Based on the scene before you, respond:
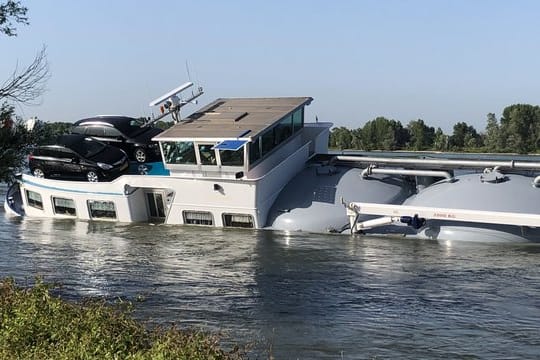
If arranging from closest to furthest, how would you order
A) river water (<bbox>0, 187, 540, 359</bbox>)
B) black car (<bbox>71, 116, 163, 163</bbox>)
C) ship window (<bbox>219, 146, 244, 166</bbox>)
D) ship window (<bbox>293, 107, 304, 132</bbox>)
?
river water (<bbox>0, 187, 540, 359</bbox>) → ship window (<bbox>219, 146, 244, 166</bbox>) → ship window (<bbox>293, 107, 304, 132</bbox>) → black car (<bbox>71, 116, 163, 163</bbox>)

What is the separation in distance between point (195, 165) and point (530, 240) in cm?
1308

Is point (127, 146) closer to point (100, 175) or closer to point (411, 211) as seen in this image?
point (100, 175)

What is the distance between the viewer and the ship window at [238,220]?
26.8 meters

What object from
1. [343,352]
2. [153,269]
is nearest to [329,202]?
[153,269]

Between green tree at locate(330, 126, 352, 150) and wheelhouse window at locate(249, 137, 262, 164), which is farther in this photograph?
green tree at locate(330, 126, 352, 150)

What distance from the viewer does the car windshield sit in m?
30.0

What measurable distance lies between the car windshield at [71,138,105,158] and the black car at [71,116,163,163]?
83 centimetres

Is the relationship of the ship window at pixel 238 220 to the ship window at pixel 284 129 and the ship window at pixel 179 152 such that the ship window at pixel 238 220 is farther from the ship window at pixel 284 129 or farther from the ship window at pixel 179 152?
the ship window at pixel 284 129

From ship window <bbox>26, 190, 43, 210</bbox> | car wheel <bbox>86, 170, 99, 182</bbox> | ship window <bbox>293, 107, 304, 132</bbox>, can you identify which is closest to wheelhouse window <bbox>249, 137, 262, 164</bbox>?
ship window <bbox>293, 107, 304, 132</bbox>

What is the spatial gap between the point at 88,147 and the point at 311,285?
54.0 feet

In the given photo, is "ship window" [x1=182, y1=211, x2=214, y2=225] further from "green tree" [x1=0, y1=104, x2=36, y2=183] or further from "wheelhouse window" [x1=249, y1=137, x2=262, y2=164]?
"green tree" [x1=0, y1=104, x2=36, y2=183]

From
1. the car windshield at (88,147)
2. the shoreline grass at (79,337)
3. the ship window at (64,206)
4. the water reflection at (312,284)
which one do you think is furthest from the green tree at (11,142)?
the ship window at (64,206)

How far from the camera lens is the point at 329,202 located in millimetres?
26781

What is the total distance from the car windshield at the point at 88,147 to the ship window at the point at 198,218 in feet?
18.3
